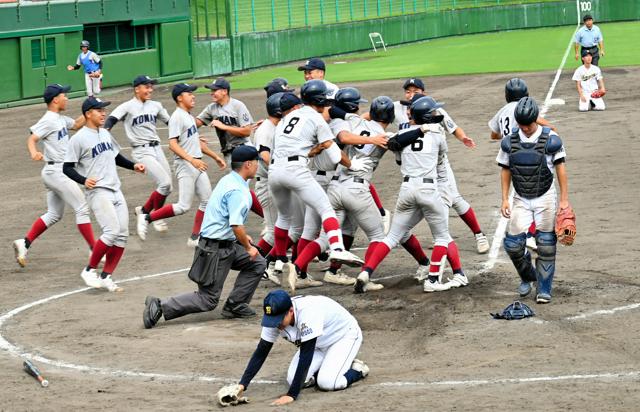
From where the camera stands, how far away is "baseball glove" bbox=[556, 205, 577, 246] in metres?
10.8

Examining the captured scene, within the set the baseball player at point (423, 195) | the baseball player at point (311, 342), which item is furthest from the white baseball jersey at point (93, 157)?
the baseball player at point (311, 342)

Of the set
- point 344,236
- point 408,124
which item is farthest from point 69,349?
point 408,124

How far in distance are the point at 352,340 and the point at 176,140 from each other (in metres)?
6.32

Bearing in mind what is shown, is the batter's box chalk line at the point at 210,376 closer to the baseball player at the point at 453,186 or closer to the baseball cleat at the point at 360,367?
the baseball cleat at the point at 360,367

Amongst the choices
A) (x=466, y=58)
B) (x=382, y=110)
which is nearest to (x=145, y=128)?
(x=382, y=110)

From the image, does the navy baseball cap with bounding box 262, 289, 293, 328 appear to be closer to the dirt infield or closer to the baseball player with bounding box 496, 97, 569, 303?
the dirt infield

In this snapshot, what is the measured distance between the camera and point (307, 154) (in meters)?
12.1

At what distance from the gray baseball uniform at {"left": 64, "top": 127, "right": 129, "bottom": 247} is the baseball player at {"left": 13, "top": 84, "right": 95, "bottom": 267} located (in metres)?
0.94

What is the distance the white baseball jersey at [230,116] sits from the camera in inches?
595

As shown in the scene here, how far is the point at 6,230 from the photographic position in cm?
1655

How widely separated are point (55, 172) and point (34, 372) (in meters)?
4.97

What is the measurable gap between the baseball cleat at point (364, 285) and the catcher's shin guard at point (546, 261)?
5.88ft

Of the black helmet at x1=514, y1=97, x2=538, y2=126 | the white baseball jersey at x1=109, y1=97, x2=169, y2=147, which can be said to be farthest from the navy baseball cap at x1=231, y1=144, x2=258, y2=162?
the white baseball jersey at x1=109, y1=97, x2=169, y2=147

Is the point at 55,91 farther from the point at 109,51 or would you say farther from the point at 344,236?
the point at 109,51
